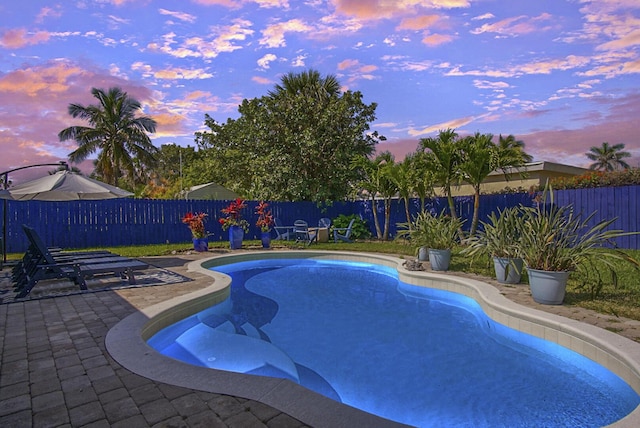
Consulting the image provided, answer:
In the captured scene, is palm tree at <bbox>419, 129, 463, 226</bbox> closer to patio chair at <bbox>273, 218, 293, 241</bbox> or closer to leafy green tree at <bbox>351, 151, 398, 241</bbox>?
leafy green tree at <bbox>351, 151, 398, 241</bbox>

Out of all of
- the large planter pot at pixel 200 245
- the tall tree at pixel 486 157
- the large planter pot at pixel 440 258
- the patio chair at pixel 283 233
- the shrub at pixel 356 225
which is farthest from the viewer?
the shrub at pixel 356 225

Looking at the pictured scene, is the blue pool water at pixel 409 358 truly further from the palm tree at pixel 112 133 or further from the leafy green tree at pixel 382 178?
the palm tree at pixel 112 133

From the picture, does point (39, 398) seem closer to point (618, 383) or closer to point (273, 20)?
point (618, 383)

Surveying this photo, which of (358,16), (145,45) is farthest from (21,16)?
(358,16)

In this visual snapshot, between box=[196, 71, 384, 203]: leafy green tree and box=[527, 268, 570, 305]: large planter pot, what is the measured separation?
38.0 ft

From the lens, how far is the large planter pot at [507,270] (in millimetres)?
5941

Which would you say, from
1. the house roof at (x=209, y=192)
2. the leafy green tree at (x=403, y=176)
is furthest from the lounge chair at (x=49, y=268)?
A: the house roof at (x=209, y=192)

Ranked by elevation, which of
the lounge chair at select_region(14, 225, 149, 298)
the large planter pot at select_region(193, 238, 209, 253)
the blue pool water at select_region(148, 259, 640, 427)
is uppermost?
the lounge chair at select_region(14, 225, 149, 298)

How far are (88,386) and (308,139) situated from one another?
13.6 m

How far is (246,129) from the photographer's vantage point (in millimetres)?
→ 18531

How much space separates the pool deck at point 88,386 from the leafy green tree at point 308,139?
39.7ft

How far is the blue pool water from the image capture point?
2.92 meters

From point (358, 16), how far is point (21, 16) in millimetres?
7445

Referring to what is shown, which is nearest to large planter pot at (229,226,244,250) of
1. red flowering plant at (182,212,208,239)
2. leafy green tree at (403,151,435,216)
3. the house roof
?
red flowering plant at (182,212,208,239)
